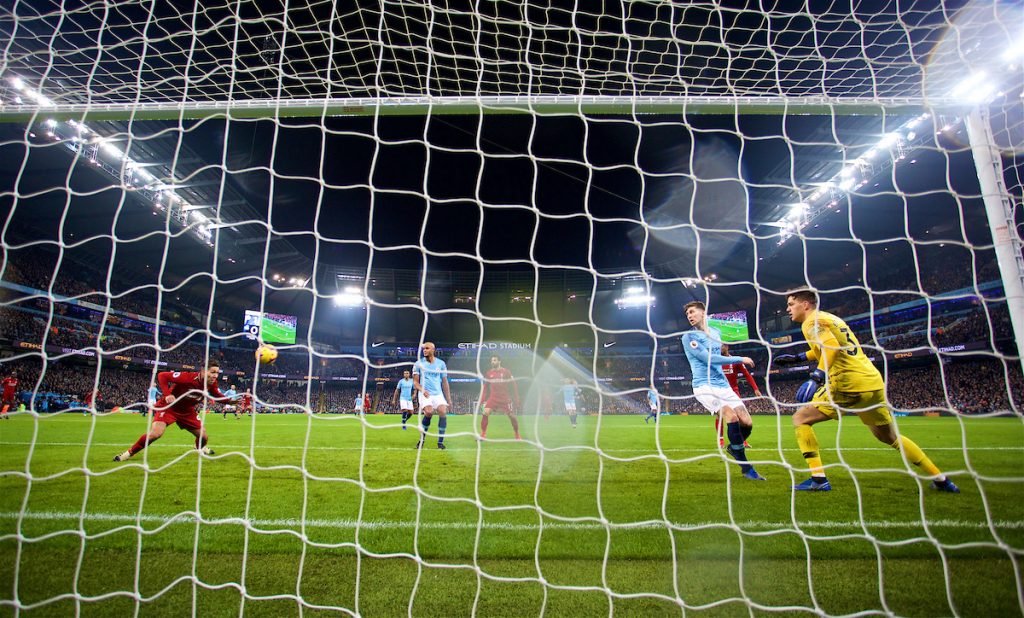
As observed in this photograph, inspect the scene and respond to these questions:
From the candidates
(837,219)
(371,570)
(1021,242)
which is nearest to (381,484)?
(371,570)

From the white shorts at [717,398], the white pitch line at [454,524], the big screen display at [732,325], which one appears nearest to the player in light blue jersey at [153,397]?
the white pitch line at [454,524]

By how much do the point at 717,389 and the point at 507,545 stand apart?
331 cm

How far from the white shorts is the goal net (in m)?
0.42

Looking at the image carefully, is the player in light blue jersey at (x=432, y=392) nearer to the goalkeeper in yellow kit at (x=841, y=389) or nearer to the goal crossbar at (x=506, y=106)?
the goal crossbar at (x=506, y=106)

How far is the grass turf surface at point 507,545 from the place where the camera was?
78.5 inches

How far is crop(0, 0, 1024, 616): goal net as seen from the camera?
2.20m

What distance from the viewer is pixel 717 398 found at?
191 inches

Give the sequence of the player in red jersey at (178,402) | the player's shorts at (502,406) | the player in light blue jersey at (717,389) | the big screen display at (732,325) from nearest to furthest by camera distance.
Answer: the player in light blue jersey at (717,389)
the player in red jersey at (178,402)
the player's shorts at (502,406)
the big screen display at (732,325)

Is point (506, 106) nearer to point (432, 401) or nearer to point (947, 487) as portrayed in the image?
point (947, 487)

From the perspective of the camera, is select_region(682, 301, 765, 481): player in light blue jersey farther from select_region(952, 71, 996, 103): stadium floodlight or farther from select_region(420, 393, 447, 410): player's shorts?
select_region(420, 393, 447, 410): player's shorts

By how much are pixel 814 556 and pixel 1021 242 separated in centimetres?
196

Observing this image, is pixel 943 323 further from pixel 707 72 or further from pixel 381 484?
pixel 381 484

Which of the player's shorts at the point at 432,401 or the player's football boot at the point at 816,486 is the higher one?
the player's shorts at the point at 432,401

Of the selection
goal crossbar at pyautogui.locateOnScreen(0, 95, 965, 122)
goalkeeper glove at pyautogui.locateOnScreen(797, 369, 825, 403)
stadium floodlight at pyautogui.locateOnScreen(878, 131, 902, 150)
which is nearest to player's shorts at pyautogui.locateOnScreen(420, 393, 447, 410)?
goalkeeper glove at pyautogui.locateOnScreen(797, 369, 825, 403)
